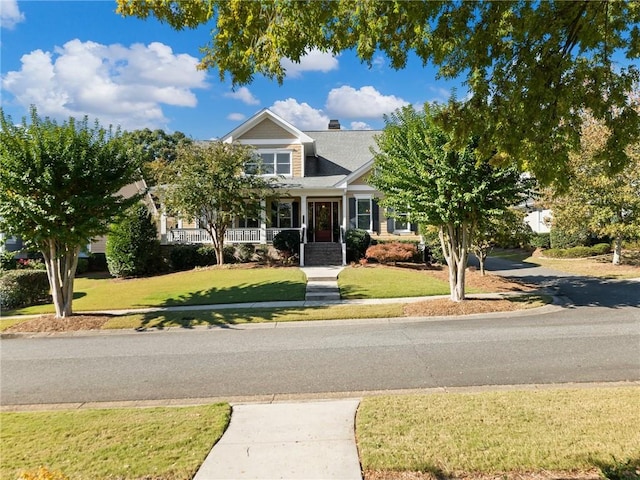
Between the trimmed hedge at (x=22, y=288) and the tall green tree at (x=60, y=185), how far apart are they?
434cm

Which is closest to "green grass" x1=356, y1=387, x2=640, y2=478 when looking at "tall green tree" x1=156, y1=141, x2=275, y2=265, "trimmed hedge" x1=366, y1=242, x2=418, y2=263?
"trimmed hedge" x1=366, y1=242, x2=418, y2=263

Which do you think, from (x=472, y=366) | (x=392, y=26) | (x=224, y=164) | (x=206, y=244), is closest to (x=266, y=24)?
(x=392, y=26)

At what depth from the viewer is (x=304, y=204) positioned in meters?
23.5

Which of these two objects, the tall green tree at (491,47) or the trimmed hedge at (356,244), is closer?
the tall green tree at (491,47)

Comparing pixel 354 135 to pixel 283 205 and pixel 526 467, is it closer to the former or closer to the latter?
pixel 283 205

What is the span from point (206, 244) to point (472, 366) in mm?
18845

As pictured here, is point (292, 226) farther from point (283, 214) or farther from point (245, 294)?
point (245, 294)

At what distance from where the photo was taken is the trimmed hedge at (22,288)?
49.1ft

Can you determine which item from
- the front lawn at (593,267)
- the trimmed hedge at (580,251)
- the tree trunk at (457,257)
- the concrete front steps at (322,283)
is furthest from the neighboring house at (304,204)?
the trimmed hedge at (580,251)

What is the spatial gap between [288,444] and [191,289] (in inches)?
508

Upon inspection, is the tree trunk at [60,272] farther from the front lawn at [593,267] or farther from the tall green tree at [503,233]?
the front lawn at [593,267]

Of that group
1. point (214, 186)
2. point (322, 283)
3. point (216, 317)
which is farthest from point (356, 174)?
point (216, 317)

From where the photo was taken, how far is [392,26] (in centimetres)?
465

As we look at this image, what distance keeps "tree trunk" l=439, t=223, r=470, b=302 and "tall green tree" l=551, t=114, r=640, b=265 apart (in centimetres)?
1054
